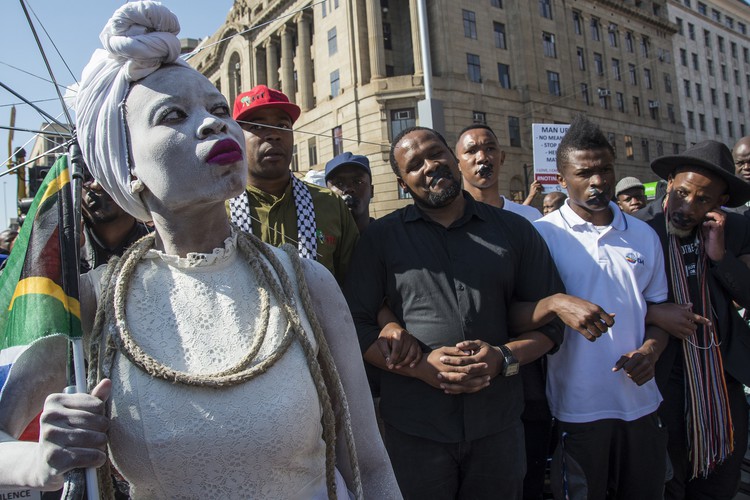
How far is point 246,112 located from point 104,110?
1.55 meters

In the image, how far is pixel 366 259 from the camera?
2652mm

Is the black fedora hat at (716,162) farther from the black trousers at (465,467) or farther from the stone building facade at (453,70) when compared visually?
the stone building facade at (453,70)

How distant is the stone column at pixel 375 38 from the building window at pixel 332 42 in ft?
6.35

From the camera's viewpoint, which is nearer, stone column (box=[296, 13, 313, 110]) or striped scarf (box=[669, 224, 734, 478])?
striped scarf (box=[669, 224, 734, 478])

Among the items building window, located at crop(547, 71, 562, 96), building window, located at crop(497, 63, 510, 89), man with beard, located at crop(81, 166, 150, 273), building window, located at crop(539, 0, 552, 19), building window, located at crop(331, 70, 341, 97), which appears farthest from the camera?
building window, located at crop(539, 0, 552, 19)

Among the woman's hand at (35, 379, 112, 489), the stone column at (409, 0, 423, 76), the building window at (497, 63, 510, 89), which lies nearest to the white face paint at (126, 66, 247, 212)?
the woman's hand at (35, 379, 112, 489)

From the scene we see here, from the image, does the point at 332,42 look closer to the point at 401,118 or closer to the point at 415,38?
the point at 415,38

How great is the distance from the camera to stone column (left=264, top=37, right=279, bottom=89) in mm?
30859

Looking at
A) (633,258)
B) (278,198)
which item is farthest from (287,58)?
(633,258)

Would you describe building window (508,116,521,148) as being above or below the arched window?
below

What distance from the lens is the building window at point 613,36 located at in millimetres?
32938

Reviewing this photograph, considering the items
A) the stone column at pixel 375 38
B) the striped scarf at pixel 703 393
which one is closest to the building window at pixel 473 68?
the stone column at pixel 375 38

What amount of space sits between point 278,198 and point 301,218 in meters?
0.20

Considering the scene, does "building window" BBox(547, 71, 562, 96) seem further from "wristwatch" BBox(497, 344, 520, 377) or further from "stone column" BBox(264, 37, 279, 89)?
"wristwatch" BBox(497, 344, 520, 377)
